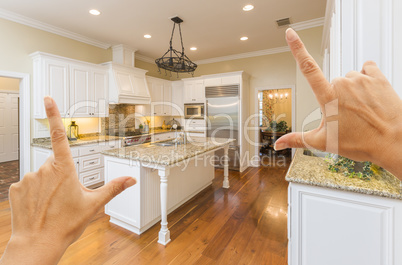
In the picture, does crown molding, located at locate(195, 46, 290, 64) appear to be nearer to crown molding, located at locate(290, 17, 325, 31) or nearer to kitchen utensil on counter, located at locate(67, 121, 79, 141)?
crown molding, located at locate(290, 17, 325, 31)

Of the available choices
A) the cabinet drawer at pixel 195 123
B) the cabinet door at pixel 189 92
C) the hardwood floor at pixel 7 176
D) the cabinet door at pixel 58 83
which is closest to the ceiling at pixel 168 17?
the cabinet door at pixel 58 83

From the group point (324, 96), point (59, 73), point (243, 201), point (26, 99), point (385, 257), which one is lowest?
point (243, 201)

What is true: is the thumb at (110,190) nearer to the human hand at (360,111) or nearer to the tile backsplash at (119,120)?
the human hand at (360,111)

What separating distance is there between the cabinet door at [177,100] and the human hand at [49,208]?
553 cm

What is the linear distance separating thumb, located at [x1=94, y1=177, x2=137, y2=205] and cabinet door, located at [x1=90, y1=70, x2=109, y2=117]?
13.9ft

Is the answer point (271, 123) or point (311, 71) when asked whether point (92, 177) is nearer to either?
point (311, 71)

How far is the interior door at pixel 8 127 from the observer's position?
5.47 metres

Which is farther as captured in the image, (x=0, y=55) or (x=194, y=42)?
(x=194, y=42)

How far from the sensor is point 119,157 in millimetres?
2305

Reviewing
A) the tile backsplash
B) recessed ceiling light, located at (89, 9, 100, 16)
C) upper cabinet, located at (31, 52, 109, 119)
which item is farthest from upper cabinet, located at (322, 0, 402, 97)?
the tile backsplash

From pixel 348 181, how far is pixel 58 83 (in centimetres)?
435

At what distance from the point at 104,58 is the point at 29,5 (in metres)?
1.65

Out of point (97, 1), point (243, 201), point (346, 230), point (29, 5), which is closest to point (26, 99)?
point (29, 5)

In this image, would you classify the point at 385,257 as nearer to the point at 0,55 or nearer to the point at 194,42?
the point at 194,42
